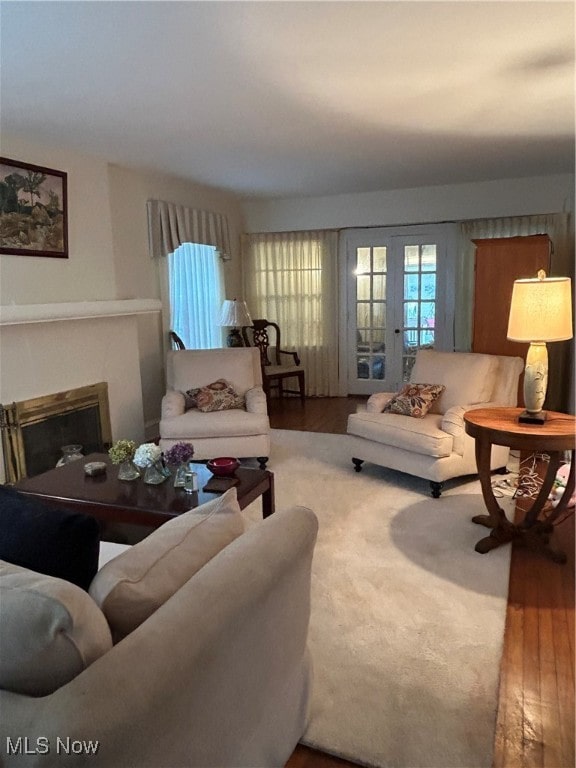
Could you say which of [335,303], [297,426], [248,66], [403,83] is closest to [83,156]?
[248,66]

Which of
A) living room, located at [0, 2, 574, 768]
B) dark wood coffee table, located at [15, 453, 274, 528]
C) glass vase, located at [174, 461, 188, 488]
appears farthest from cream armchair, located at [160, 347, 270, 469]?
glass vase, located at [174, 461, 188, 488]

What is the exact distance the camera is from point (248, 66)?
7.89 ft

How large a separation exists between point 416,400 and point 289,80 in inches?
84.8

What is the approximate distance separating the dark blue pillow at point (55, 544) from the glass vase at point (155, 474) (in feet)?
4.87

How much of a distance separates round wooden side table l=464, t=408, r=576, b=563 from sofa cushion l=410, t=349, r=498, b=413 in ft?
2.48

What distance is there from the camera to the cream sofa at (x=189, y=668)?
0.85 meters

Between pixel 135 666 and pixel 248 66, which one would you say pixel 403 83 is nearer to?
pixel 248 66

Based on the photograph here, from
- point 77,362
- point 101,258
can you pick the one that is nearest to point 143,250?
point 101,258

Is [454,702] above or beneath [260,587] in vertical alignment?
beneath

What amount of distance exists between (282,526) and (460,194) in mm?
5185

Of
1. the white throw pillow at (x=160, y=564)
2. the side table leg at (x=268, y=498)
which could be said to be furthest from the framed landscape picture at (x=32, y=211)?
the white throw pillow at (x=160, y=564)

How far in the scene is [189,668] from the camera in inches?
38.8

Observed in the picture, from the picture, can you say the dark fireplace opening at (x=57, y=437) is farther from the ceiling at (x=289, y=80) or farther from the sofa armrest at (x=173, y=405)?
the ceiling at (x=289, y=80)

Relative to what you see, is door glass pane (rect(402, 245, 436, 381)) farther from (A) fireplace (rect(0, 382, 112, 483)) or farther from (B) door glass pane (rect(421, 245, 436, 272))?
(A) fireplace (rect(0, 382, 112, 483))
